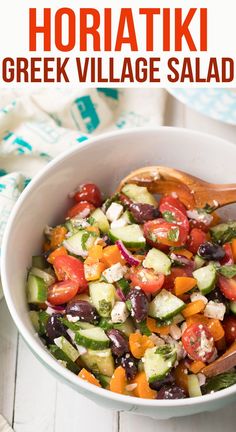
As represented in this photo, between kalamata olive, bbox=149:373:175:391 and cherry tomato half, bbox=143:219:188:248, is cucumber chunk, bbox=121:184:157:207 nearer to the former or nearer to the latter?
cherry tomato half, bbox=143:219:188:248

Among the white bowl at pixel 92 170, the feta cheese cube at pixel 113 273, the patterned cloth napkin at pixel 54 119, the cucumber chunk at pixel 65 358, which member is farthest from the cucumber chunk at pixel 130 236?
the patterned cloth napkin at pixel 54 119

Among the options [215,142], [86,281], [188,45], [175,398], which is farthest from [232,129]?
[175,398]

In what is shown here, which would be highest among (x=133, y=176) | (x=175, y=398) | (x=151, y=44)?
(x=151, y=44)

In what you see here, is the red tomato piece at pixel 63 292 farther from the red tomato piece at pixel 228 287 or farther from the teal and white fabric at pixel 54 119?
the teal and white fabric at pixel 54 119

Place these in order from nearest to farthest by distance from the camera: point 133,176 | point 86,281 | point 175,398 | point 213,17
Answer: point 175,398, point 86,281, point 133,176, point 213,17

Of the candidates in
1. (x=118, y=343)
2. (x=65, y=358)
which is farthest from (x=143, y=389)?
(x=65, y=358)

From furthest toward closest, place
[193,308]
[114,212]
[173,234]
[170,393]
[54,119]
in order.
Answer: [54,119]
[114,212]
[173,234]
[193,308]
[170,393]

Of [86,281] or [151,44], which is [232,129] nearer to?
[151,44]

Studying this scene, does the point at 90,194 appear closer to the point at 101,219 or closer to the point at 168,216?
the point at 101,219
